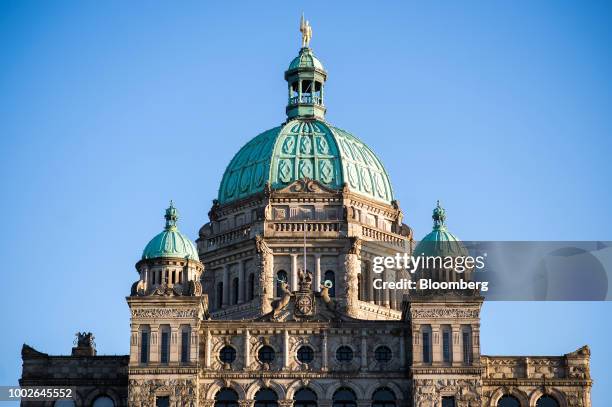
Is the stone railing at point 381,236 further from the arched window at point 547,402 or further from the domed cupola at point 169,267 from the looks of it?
the arched window at point 547,402

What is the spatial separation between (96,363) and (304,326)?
13198mm

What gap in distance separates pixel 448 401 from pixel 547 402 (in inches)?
276

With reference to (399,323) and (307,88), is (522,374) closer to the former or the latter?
(399,323)

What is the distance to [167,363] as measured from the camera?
10888 centimetres

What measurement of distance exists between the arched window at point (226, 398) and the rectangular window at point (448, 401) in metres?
12.6

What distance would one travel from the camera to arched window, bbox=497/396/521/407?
11081cm

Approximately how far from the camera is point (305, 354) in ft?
364

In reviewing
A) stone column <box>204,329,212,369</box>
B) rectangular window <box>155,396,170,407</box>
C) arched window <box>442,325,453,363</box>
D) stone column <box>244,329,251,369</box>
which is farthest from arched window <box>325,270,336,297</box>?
rectangular window <box>155,396,170,407</box>

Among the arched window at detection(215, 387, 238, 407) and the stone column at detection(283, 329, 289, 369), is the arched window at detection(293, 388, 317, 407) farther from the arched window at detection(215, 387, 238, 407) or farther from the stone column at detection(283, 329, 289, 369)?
the arched window at detection(215, 387, 238, 407)

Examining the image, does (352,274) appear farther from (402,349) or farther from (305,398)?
(305,398)

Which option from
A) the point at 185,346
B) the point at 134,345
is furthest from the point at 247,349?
the point at 134,345

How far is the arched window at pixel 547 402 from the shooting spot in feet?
364

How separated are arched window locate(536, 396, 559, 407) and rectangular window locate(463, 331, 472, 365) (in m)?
5.63

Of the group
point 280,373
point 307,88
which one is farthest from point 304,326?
point 307,88
